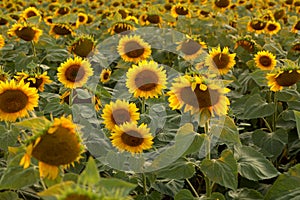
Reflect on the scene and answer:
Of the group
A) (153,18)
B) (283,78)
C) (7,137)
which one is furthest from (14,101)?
(153,18)

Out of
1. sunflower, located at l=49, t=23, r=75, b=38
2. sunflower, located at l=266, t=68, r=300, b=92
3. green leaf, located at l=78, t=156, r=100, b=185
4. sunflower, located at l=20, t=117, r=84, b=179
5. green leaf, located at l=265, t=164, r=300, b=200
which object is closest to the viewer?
green leaf, located at l=78, t=156, r=100, b=185

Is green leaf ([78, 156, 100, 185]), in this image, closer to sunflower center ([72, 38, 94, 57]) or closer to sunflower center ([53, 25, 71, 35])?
sunflower center ([72, 38, 94, 57])

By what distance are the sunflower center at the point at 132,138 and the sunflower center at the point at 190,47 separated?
4.01 ft

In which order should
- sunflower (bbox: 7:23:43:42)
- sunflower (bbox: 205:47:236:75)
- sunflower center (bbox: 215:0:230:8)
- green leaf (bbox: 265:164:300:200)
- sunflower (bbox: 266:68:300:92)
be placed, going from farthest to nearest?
sunflower center (bbox: 215:0:230:8) < sunflower (bbox: 7:23:43:42) < sunflower (bbox: 205:47:236:75) < sunflower (bbox: 266:68:300:92) < green leaf (bbox: 265:164:300:200)

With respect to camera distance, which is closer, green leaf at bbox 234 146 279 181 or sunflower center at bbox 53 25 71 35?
green leaf at bbox 234 146 279 181

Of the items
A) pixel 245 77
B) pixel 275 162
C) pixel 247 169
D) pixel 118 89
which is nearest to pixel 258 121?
pixel 245 77

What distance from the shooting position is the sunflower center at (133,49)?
2584mm

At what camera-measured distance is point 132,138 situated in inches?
68.1

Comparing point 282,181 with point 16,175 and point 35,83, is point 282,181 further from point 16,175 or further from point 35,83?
point 35,83

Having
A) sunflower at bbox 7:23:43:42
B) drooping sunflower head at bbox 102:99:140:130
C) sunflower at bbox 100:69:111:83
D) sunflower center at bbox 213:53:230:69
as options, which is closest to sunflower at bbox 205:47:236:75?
sunflower center at bbox 213:53:230:69

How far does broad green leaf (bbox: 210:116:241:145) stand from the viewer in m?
1.60

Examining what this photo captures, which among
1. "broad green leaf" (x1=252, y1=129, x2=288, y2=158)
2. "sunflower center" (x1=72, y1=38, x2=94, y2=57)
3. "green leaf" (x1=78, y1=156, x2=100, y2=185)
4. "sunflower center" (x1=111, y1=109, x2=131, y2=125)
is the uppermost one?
"green leaf" (x1=78, y1=156, x2=100, y2=185)

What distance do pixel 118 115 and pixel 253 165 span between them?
0.53 m

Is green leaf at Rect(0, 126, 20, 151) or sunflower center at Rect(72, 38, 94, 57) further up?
green leaf at Rect(0, 126, 20, 151)
